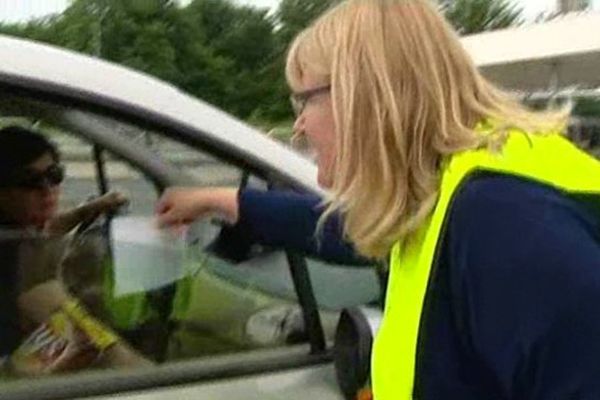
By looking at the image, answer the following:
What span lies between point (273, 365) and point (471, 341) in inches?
54.0

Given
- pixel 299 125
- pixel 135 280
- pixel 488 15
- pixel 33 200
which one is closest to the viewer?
pixel 299 125

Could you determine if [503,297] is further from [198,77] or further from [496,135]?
[198,77]

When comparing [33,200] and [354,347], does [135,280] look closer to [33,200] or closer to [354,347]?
[33,200]

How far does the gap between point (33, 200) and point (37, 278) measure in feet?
0.49

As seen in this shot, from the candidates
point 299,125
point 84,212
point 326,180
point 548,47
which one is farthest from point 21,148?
point 548,47

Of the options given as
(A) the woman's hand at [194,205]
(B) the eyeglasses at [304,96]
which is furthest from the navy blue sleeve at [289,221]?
(B) the eyeglasses at [304,96]

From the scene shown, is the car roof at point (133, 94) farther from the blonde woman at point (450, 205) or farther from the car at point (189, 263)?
the blonde woman at point (450, 205)

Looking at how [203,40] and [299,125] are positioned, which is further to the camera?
[203,40]

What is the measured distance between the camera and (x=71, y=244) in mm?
3229

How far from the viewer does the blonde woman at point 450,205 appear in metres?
1.97

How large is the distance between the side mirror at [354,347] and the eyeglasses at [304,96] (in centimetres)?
89

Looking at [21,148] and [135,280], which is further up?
[21,148]

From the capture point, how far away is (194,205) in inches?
128

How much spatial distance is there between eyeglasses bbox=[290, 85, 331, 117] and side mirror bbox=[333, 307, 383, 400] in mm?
892
